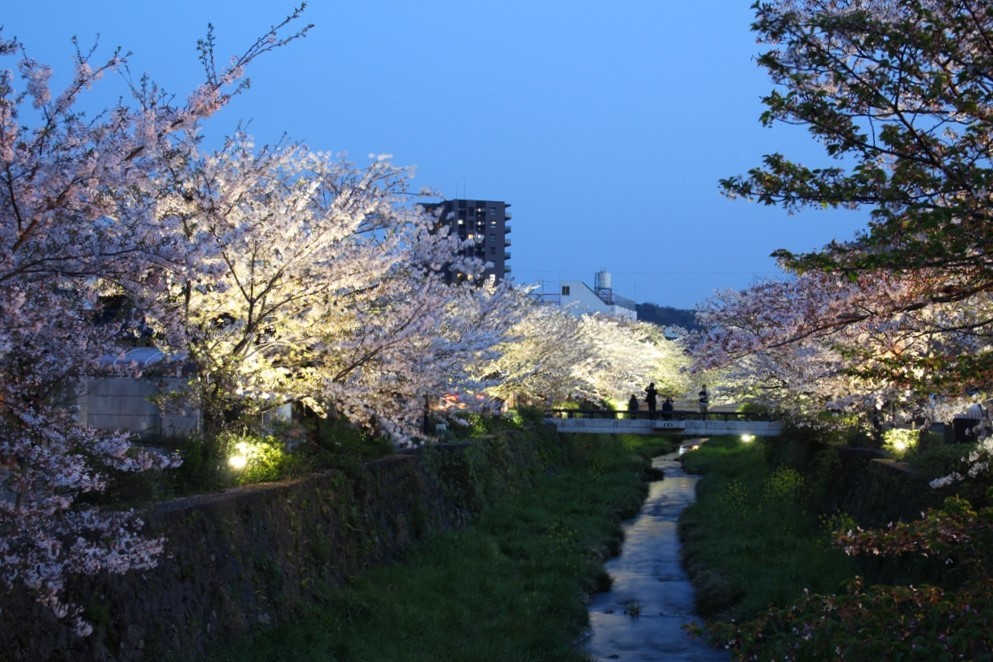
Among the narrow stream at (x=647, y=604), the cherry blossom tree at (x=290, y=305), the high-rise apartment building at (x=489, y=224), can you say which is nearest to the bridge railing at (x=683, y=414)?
the narrow stream at (x=647, y=604)

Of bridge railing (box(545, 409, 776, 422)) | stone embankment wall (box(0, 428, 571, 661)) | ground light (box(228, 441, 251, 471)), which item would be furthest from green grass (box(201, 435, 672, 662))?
bridge railing (box(545, 409, 776, 422))

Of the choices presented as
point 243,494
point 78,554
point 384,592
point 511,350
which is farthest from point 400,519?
point 511,350

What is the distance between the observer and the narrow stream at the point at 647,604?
1503 cm

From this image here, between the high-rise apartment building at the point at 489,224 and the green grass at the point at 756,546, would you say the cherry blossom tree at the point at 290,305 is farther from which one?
the high-rise apartment building at the point at 489,224

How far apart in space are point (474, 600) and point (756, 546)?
Answer: 692 centimetres

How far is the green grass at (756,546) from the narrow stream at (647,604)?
0.43 m

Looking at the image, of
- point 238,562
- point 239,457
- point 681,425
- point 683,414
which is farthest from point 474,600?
point 683,414

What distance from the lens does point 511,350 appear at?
3281cm

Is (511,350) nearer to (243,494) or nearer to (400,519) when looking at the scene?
(400,519)

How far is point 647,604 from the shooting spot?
58.7 feet

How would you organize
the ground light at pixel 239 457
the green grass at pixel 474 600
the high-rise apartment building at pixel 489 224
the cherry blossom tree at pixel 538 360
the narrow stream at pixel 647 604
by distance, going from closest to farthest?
the green grass at pixel 474 600
the ground light at pixel 239 457
the narrow stream at pixel 647 604
the cherry blossom tree at pixel 538 360
the high-rise apartment building at pixel 489 224

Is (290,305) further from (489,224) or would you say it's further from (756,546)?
(489,224)

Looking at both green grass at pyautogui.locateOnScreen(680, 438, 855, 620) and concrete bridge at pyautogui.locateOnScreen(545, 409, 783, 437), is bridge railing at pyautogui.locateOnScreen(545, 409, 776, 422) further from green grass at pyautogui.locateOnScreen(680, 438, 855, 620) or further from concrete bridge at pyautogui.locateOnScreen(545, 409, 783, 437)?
green grass at pyautogui.locateOnScreen(680, 438, 855, 620)

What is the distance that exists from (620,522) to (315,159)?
1311cm
